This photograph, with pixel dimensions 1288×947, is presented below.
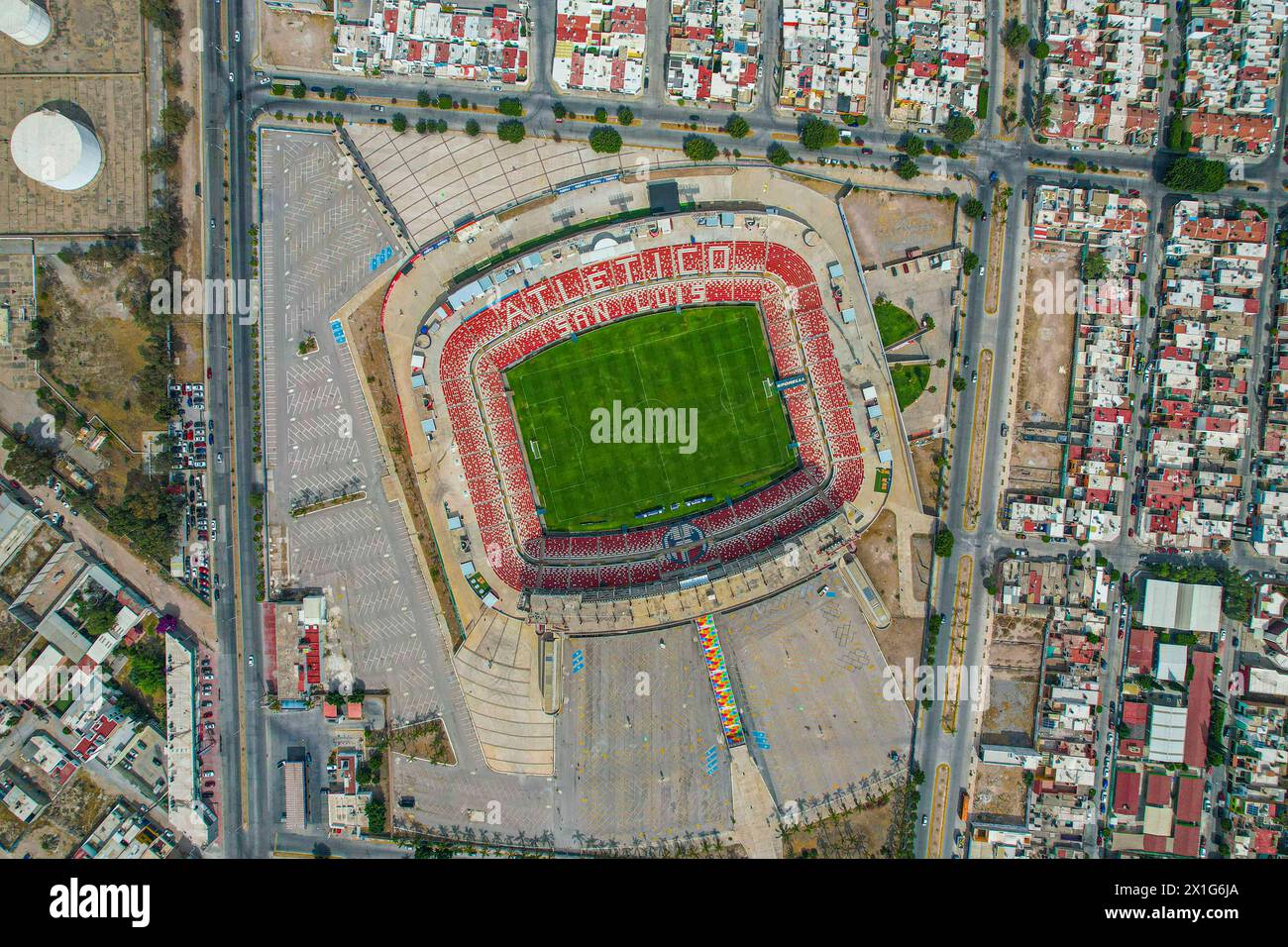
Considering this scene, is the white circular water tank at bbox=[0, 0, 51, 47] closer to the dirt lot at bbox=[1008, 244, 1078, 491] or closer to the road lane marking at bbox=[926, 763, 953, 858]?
the dirt lot at bbox=[1008, 244, 1078, 491]

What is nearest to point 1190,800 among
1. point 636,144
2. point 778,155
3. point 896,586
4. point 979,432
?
point 896,586

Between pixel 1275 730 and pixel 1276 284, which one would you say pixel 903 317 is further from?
pixel 1275 730

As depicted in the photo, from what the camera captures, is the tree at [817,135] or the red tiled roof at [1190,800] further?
the red tiled roof at [1190,800]

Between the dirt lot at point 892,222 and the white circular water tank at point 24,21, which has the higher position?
the white circular water tank at point 24,21

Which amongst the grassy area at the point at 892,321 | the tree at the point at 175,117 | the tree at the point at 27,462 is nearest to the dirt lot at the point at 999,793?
the grassy area at the point at 892,321

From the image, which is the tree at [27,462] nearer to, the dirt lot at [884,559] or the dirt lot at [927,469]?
the dirt lot at [884,559]

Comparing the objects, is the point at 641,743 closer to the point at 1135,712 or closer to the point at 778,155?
the point at 1135,712
